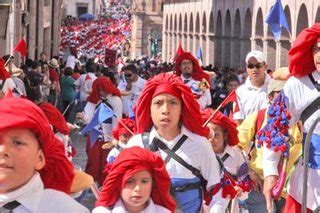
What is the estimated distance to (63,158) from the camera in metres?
4.29

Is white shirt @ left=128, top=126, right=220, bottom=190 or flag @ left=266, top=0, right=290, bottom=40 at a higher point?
flag @ left=266, top=0, right=290, bottom=40

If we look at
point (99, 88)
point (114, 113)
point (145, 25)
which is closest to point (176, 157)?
point (114, 113)

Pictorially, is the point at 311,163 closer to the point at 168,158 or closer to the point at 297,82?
the point at 297,82

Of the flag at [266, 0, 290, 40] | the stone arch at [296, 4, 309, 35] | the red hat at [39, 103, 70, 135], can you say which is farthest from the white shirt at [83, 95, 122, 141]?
the stone arch at [296, 4, 309, 35]

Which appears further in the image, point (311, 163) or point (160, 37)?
point (160, 37)

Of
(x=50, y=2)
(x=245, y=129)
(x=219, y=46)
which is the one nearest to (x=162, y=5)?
(x=219, y=46)

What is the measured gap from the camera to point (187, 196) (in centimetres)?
571

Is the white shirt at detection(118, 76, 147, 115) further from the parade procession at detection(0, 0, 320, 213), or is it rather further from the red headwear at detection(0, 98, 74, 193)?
the red headwear at detection(0, 98, 74, 193)

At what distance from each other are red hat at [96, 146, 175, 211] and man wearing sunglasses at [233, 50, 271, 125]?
4799 millimetres

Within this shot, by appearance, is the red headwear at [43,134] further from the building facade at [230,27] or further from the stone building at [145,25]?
the stone building at [145,25]

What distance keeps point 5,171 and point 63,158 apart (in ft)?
1.72

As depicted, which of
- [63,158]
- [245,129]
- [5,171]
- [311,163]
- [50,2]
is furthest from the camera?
[50,2]

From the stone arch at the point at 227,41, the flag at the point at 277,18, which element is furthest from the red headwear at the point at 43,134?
the stone arch at the point at 227,41

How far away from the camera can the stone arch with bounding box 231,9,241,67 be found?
151 feet
